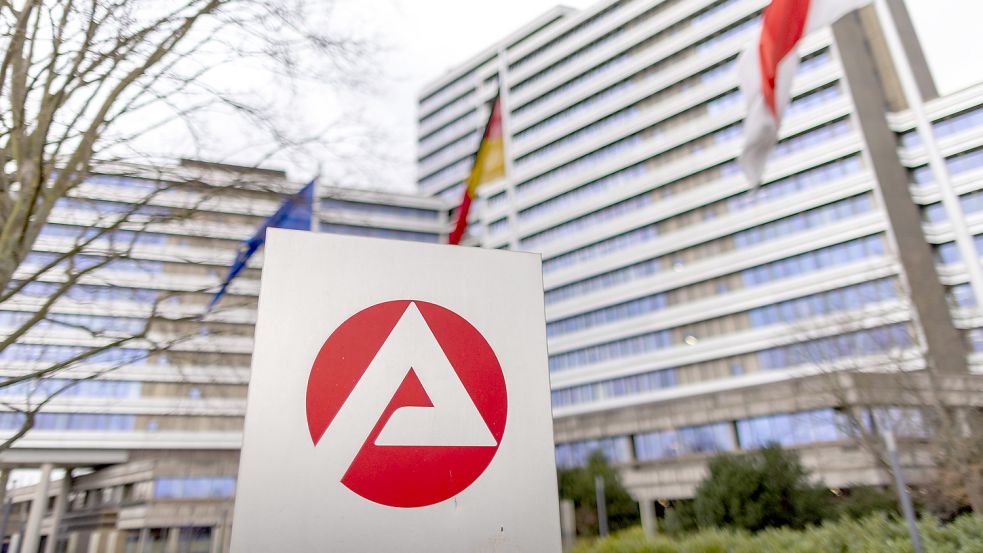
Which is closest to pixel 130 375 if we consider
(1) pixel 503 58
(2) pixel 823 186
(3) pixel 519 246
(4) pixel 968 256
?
(3) pixel 519 246

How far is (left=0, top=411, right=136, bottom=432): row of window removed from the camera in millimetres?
46750

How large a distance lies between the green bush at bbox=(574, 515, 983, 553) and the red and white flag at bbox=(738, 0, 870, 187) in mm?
9150

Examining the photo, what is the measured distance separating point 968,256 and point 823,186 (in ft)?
29.3

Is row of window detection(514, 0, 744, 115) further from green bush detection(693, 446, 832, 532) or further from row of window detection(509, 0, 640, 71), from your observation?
green bush detection(693, 446, 832, 532)

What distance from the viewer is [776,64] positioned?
455 cm

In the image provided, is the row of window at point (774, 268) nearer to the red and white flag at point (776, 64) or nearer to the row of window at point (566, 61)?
the row of window at point (566, 61)

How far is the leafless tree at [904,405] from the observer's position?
1642 cm

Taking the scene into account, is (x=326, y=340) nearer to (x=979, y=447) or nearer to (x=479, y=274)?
(x=479, y=274)

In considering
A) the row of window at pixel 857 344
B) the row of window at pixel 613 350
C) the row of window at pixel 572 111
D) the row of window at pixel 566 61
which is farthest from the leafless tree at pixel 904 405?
the row of window at pixel 566 61

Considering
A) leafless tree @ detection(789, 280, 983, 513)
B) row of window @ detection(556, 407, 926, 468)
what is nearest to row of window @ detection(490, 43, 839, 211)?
row of window @ detection(556, 407, 926, 468)

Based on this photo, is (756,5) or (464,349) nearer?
(464,349)

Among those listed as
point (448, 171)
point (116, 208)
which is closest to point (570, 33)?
point (448, 171)

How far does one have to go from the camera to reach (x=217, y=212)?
773 cm

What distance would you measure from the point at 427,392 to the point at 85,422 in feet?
182
